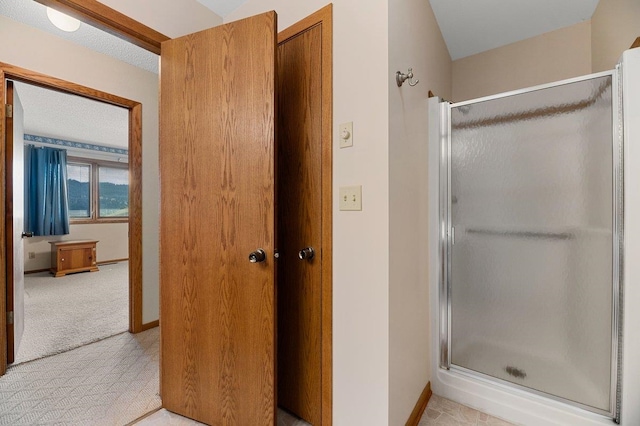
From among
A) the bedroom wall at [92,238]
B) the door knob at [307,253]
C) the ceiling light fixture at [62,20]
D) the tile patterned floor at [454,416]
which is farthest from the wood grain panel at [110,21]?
the bedroom wall at [92,238]

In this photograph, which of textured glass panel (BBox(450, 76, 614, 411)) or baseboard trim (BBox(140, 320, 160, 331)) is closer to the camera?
textured glass panel (BBox(450, 76, 614, 411))

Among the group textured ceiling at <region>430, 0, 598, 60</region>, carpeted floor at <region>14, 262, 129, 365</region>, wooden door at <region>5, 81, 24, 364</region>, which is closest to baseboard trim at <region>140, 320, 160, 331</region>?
carpeted floor at <region>14, 262, 129, 365</region>

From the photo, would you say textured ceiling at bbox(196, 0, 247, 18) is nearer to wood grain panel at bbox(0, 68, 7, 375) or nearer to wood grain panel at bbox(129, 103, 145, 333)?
wood grain panel at bbox(129, 103, 145, 333)

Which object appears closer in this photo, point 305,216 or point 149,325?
point 305,216

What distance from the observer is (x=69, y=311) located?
10.0 feet

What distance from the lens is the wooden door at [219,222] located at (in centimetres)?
130

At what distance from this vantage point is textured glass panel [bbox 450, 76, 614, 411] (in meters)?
1.37

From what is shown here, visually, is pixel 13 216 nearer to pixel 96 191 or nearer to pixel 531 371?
pixel 531 371

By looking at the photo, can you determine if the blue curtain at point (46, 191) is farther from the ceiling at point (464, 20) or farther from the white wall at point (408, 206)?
the white wall at point (408, 206)

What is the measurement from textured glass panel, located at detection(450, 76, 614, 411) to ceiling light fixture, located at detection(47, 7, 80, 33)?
2.58 metres

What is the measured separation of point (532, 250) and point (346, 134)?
123 cm

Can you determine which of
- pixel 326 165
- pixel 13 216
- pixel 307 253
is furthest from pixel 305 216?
pixel 13 216

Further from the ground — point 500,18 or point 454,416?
point 500,18

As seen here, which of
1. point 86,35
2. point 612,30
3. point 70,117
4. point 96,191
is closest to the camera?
point 612,30
